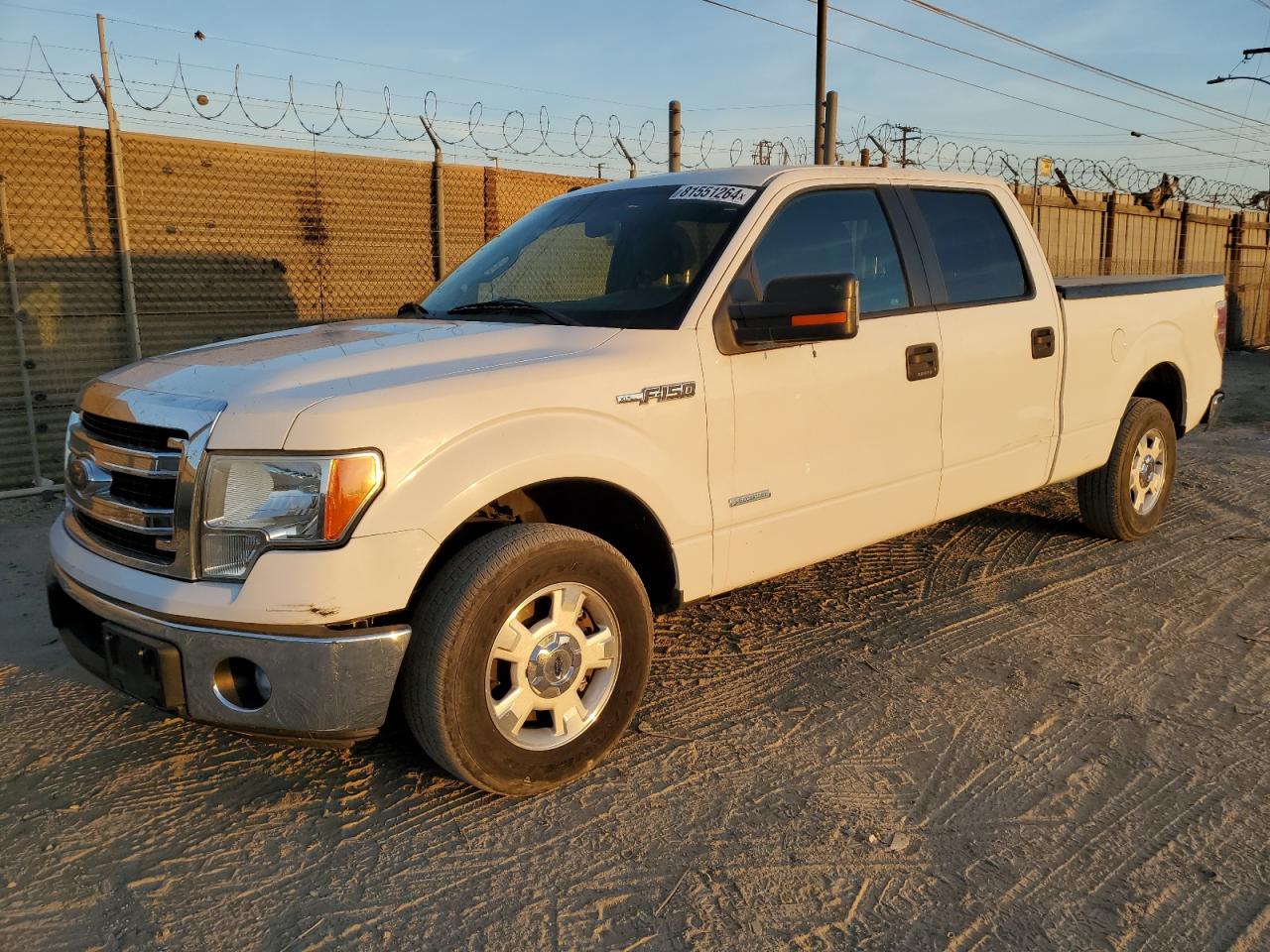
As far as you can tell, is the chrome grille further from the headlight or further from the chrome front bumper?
the chrome front bumper

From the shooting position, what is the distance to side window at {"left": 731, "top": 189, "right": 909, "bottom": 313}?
12.3 ft

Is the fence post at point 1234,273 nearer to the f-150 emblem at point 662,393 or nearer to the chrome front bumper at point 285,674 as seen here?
the f-150 emblem at point 662,393

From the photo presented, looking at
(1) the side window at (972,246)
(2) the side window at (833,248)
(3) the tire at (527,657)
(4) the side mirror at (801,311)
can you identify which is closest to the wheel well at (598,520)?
(3) the tire at (527,657)

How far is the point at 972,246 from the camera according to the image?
185 inches

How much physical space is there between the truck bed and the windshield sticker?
2.07 meters

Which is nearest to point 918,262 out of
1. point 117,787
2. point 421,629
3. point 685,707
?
point 685,707

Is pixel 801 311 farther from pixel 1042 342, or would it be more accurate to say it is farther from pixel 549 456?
pixel 1042 342

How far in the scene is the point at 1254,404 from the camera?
1211 centimetres

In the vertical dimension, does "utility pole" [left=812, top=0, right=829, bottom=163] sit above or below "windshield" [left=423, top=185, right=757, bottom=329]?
above

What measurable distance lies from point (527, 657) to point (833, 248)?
2.12 meters

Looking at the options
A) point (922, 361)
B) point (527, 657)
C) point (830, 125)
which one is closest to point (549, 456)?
point (527, 657)

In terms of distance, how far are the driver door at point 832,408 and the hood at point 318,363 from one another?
2.12 ft

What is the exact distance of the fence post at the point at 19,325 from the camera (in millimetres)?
7074

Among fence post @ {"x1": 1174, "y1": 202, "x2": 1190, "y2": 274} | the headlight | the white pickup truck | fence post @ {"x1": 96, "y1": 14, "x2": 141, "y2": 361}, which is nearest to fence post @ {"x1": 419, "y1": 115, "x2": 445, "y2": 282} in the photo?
fence post @ {"x1": 96, "y1": 14, "x2": 141, "y2": 361}
